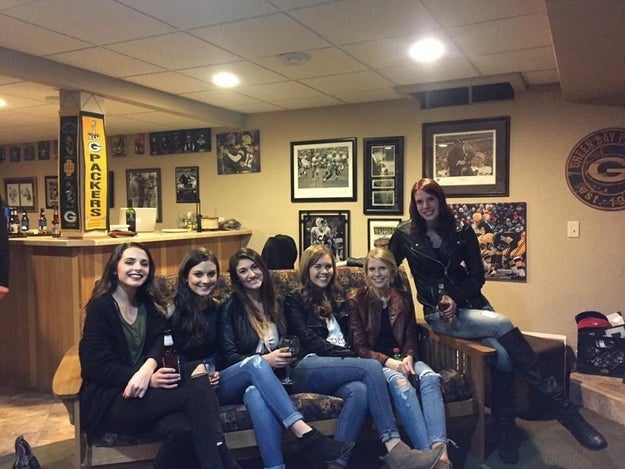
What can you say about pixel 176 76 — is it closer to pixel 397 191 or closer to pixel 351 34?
pixel 351 34

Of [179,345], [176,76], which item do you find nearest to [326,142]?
[176,76]

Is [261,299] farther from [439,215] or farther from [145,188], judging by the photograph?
[145,188]

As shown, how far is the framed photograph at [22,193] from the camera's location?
691 cm

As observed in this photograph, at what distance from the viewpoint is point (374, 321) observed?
8.89 feet

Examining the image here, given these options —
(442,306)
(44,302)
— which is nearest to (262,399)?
(442,306)

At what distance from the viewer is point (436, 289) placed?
9.25 feet

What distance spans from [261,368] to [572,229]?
9.46 ft

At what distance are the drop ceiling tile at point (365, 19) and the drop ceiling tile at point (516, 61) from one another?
29.9 inches

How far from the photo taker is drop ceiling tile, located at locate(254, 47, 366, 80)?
331cm

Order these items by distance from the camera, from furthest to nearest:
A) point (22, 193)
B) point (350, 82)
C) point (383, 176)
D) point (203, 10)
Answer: point (22, 193) → point (383, 176) → point (350, 82) → point (203, 10)

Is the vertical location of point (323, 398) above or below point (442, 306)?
below

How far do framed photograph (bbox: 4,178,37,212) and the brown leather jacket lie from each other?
18.5 ft

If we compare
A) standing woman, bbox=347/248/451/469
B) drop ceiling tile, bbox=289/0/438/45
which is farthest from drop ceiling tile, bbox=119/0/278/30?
standing woman, bbox=347/248/451/469

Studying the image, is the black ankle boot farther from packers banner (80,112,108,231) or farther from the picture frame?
the picture frame
